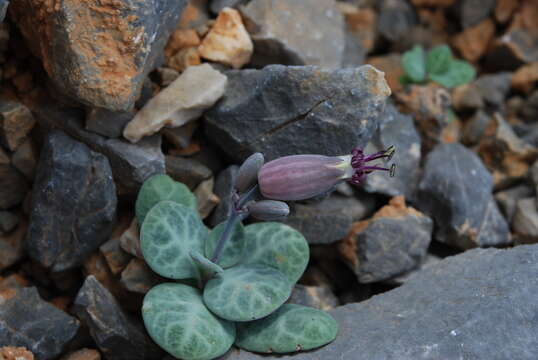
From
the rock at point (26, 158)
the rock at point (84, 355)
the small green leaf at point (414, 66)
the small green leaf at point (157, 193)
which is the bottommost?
the rock at point (84, 355)

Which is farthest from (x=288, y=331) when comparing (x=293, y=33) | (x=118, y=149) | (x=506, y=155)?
(x=506, y=155)

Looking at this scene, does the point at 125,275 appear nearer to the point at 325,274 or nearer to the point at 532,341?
the point at 325,274

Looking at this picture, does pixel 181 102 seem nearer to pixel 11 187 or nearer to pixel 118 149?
pixel 118 149

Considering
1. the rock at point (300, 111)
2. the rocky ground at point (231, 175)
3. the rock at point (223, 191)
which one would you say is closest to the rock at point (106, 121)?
the rocky ground at point (231, 175)

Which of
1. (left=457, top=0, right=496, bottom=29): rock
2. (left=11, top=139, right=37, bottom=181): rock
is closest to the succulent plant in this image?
(left=11, top=139, right=37, bottom=181): rock

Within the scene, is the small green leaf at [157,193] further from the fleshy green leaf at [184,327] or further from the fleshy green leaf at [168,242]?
the fleshy green leaf at [184,327]

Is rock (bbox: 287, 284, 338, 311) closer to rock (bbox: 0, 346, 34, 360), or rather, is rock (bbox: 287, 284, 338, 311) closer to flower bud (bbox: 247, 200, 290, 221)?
flower bud (bbox: 247, 200, 290, 221)

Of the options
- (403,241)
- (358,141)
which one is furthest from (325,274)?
(358,141)
